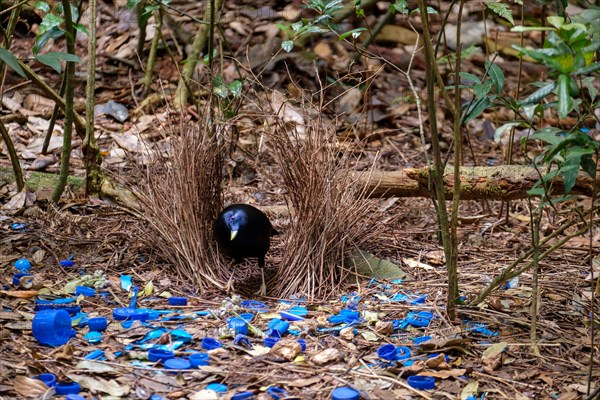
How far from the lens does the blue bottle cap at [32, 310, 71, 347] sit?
2.17 m

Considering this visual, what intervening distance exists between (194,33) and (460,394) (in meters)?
3.71

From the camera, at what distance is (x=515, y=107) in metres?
2.12

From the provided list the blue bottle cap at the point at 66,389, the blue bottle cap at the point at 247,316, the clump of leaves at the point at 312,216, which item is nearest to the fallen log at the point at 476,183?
the clump of leaves at the point at 312,216

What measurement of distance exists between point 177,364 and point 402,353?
0.62 metres

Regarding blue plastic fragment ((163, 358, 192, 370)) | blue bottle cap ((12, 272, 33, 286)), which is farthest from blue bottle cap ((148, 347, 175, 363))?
blue bottle cap ((12, 272, 33, 286))

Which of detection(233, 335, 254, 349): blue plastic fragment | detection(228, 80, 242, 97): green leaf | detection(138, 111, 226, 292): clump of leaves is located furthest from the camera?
detection(228, 80, 242, 97): green leaf

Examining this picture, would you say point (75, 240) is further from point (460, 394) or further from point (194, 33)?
point (194, 33)

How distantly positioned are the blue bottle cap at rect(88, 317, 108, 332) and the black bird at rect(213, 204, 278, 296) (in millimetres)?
526

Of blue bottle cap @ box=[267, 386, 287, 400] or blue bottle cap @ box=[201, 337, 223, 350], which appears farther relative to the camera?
blue bottle cap @ box=[201, 337, 223, 350]

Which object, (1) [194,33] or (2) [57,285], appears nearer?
(2) [57,285]

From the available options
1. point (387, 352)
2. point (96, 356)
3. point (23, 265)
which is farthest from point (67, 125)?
point (387, 352)

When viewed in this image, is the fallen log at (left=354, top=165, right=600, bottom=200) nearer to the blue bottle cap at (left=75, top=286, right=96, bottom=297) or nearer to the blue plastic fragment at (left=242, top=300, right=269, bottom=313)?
the blue plastic fragment at (left=242, top=300, right=269, bottom=313)

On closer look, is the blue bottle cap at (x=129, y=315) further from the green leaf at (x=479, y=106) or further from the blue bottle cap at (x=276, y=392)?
the green leaf at (x=479, y=106)

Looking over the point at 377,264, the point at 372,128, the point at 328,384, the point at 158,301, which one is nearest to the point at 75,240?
the point at 158,301
